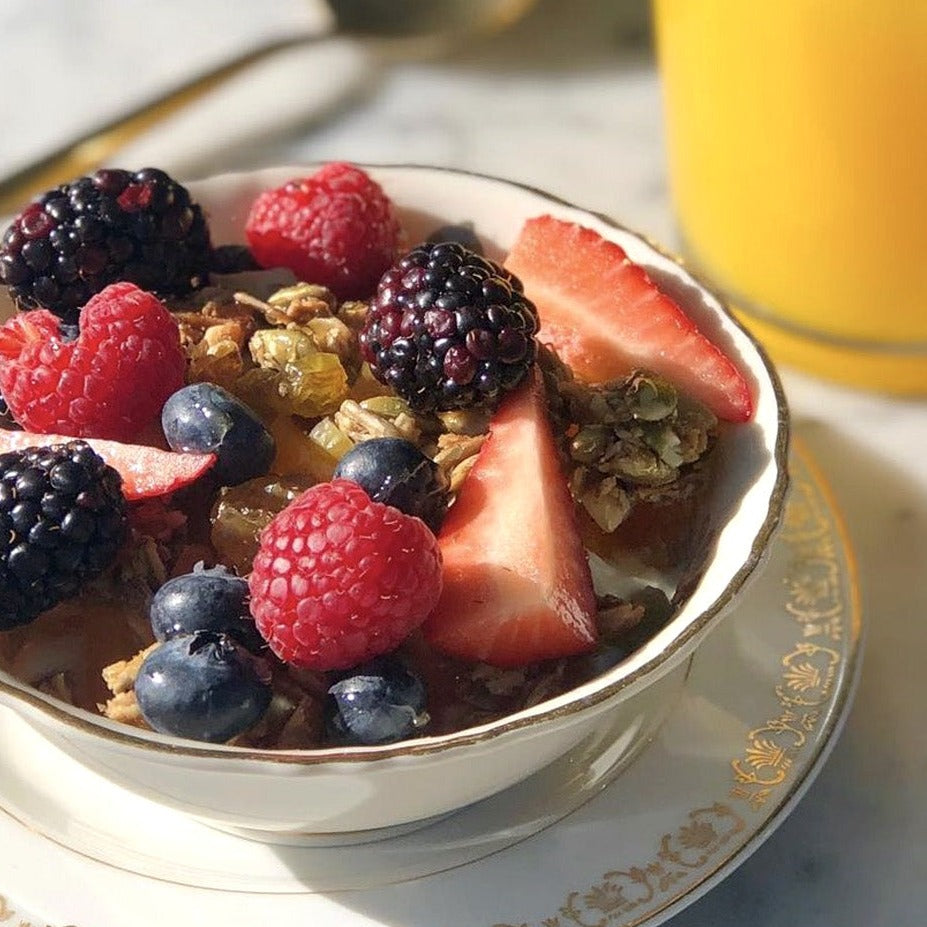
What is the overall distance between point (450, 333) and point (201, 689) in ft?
0.98

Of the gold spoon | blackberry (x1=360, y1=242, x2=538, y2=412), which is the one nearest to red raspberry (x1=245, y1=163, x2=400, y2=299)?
blackberry (x1=360, y1=242, x2=538, y2=412)

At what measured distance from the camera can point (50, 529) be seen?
85 centimetres

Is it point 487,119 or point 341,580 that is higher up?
point 341,580

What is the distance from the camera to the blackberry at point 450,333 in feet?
3.06

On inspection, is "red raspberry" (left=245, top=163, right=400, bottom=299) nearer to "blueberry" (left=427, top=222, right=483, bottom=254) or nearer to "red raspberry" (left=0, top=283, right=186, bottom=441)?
"blueberry" (left=427, top=222, right=483, bottom=254)

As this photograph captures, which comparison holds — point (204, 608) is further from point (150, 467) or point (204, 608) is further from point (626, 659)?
point (626, 659)

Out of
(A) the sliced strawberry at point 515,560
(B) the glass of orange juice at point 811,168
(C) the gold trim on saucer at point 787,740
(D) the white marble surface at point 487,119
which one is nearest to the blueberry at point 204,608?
(A) the sliced strawberry at point 515,560

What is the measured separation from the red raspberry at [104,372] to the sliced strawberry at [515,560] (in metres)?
0.24

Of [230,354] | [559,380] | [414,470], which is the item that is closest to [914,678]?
[559,380]

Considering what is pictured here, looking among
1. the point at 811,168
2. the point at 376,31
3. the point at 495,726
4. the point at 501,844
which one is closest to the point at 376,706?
the point at 495,726

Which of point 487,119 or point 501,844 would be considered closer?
point 501,844

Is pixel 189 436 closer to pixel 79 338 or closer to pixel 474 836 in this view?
pixel 79 338

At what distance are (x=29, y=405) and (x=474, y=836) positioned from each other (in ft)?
1.48

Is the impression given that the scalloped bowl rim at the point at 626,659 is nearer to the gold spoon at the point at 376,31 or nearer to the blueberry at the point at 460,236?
the blueberry at the point at 460,236
